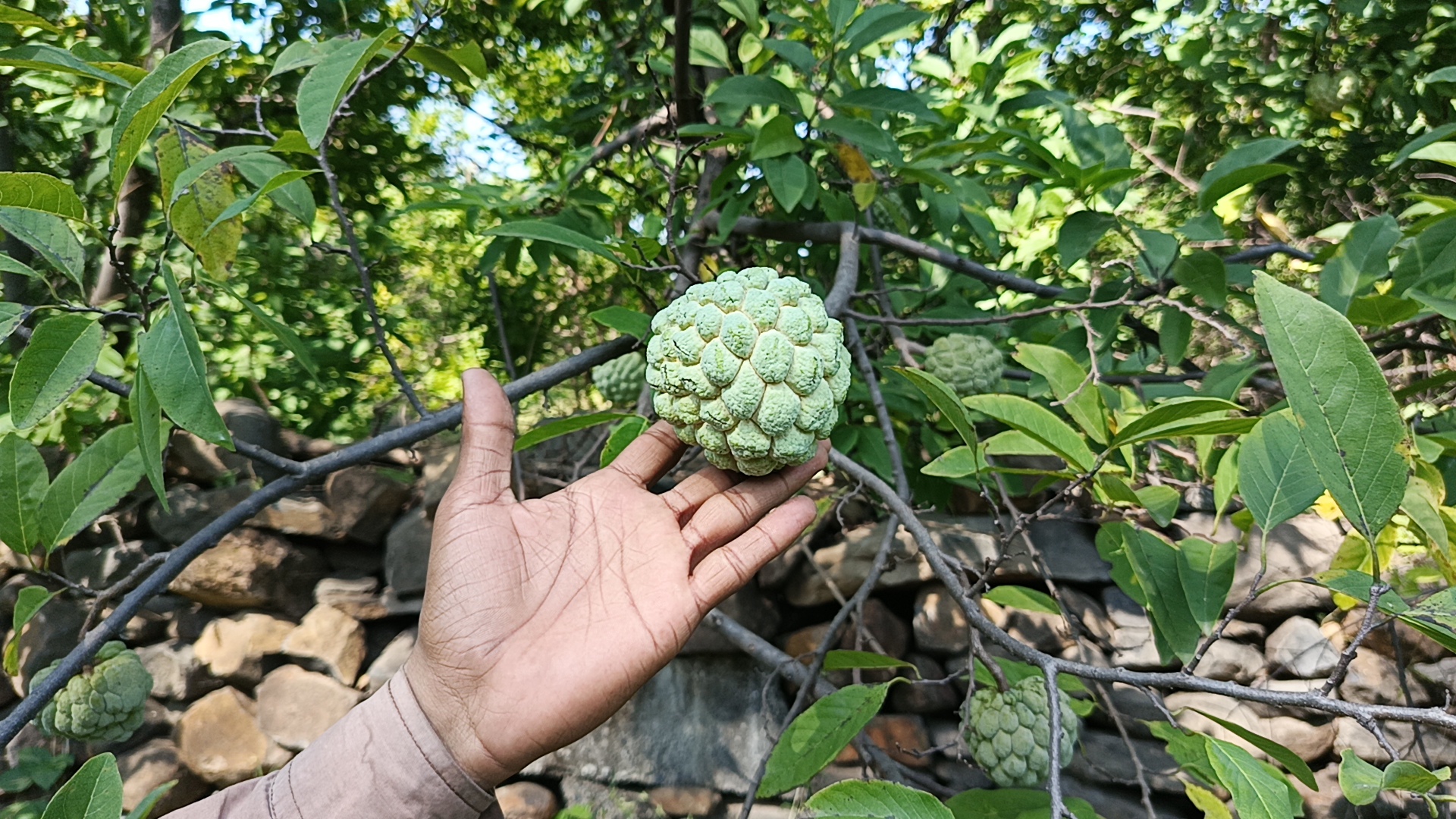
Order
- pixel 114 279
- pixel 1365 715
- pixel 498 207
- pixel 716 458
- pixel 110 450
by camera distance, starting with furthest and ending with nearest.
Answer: pixel 114 279, pixel 498 207, pixel 110 450, pixel 716 458, pixel 1365 715

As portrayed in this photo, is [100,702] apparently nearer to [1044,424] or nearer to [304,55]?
[304,55]

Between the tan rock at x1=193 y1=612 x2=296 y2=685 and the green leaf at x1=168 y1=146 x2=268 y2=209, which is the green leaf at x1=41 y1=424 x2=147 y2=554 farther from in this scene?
the tan rock at x1=193 y1=612 x2=296 y2=685

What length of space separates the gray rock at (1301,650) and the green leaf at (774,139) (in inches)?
95.5

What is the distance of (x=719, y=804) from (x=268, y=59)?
306 cm

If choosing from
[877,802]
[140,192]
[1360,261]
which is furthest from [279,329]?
[1360,261]

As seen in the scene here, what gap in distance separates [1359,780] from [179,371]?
1.34 metres

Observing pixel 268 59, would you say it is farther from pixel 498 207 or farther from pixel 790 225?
pixel 790 225

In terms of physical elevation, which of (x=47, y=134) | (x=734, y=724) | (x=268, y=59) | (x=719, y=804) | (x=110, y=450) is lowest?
(x=719, y=804)

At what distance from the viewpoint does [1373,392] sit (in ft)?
2.25

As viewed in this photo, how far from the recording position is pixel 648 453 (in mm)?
1290

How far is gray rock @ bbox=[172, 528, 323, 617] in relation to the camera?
2.90m

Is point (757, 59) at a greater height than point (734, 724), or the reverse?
point (757, 59)

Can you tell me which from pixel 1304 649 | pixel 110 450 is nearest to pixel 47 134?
pixel 110 450

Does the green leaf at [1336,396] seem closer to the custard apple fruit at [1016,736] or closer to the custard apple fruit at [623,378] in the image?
the custard apple fruit at [1016,736]
